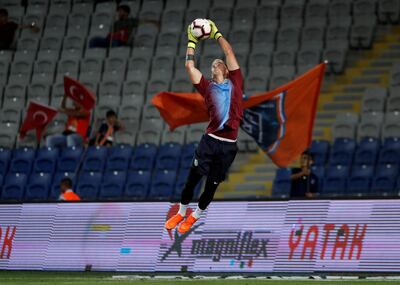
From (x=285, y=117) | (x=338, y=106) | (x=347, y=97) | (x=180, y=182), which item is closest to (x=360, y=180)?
(x=285, y=117)

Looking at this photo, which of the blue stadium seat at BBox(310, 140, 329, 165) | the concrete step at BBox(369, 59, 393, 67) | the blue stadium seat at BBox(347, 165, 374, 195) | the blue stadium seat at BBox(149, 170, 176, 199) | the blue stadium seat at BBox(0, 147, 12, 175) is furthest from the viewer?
the blue stadium seat at BBox(0, 147, 12, 175)

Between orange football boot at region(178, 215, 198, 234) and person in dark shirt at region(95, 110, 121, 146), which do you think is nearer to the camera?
orange football boot at region(178, 215, 198, 234)

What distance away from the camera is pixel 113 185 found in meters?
27.1

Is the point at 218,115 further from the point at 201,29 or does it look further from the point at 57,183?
the point at 57,183

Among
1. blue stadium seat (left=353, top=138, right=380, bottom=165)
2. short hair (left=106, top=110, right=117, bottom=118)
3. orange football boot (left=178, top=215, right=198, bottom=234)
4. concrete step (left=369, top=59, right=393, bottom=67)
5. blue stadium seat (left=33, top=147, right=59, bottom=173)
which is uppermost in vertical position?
concrete step (left=369, top=59, right=393, bottom=67)

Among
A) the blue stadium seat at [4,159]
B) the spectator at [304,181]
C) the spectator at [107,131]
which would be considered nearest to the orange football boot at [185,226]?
the spectator at [304,181]

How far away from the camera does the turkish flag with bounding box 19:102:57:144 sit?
28.6 m

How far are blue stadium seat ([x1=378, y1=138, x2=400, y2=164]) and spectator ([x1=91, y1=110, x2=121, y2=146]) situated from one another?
6551 millimetres

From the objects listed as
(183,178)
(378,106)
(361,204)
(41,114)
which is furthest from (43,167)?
(361,204)

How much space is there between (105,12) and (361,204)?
50.7 ft

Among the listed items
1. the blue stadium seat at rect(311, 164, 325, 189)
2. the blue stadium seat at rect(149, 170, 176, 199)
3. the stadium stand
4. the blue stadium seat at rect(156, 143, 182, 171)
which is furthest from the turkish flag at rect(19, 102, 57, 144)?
the blue stadium seat at rect(311, 164, 325, 189)

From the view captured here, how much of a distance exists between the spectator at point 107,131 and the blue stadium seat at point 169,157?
1302mm

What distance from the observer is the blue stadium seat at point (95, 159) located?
27.7 metres

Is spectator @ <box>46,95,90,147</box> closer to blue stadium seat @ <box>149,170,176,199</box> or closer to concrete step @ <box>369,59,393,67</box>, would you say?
blue stadium seat @ <box>149,170,176,199</box>
